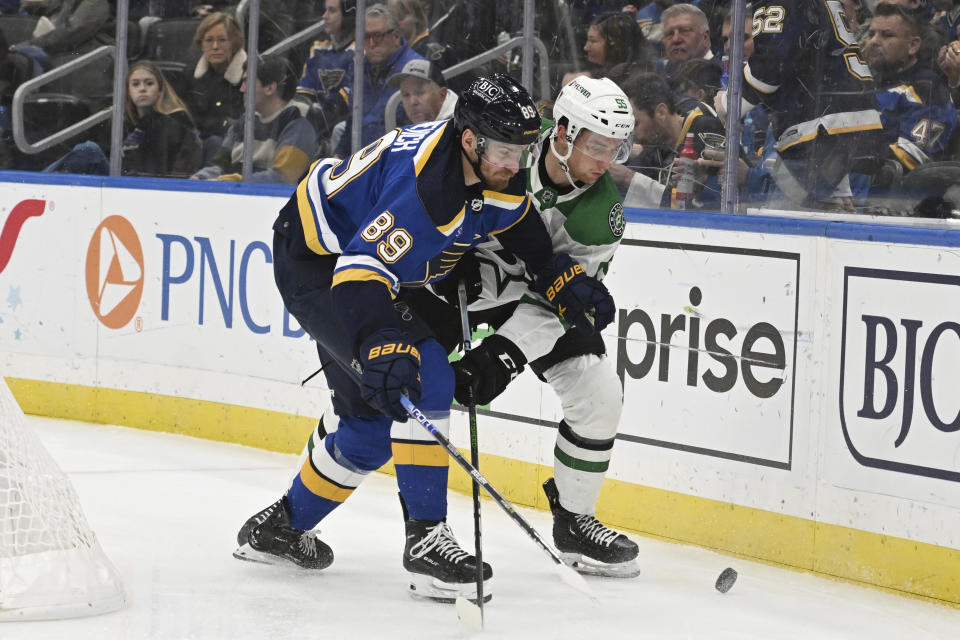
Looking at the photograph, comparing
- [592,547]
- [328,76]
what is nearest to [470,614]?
[592,547]

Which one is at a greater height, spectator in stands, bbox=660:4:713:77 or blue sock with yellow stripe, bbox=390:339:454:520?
spectator in stands, bbox=660:4:713:77

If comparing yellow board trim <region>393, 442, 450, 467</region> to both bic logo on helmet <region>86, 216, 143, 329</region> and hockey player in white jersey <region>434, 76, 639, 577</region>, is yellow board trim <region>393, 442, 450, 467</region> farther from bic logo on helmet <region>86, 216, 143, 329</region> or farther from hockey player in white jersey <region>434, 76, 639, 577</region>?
bic logo on helmet <region>86, 216, 143, 329</region>

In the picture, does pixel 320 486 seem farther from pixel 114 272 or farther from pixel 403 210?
pixel 114 272

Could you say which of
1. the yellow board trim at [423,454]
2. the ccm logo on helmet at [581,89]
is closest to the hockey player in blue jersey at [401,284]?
the yellow board trim at [423,454]

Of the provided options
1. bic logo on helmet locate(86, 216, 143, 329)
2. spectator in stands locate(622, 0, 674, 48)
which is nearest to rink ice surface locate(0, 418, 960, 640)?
bic logo on helmet locate(86, 216, 143, 329)

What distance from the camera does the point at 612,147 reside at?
10.5 feet

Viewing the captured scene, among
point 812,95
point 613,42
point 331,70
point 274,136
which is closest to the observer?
point 812,95

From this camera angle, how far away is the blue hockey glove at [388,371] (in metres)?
2.75

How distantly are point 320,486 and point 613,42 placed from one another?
5.80 feet

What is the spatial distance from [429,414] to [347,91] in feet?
7.65

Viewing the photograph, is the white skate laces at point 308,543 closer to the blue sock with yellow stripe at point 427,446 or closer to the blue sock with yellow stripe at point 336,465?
the blue sock with yellow stripe at point 336,465

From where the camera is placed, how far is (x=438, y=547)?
300 cm

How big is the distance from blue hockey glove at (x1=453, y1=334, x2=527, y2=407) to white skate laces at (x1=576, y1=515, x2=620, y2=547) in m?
0.46

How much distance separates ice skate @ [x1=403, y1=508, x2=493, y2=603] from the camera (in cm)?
300
